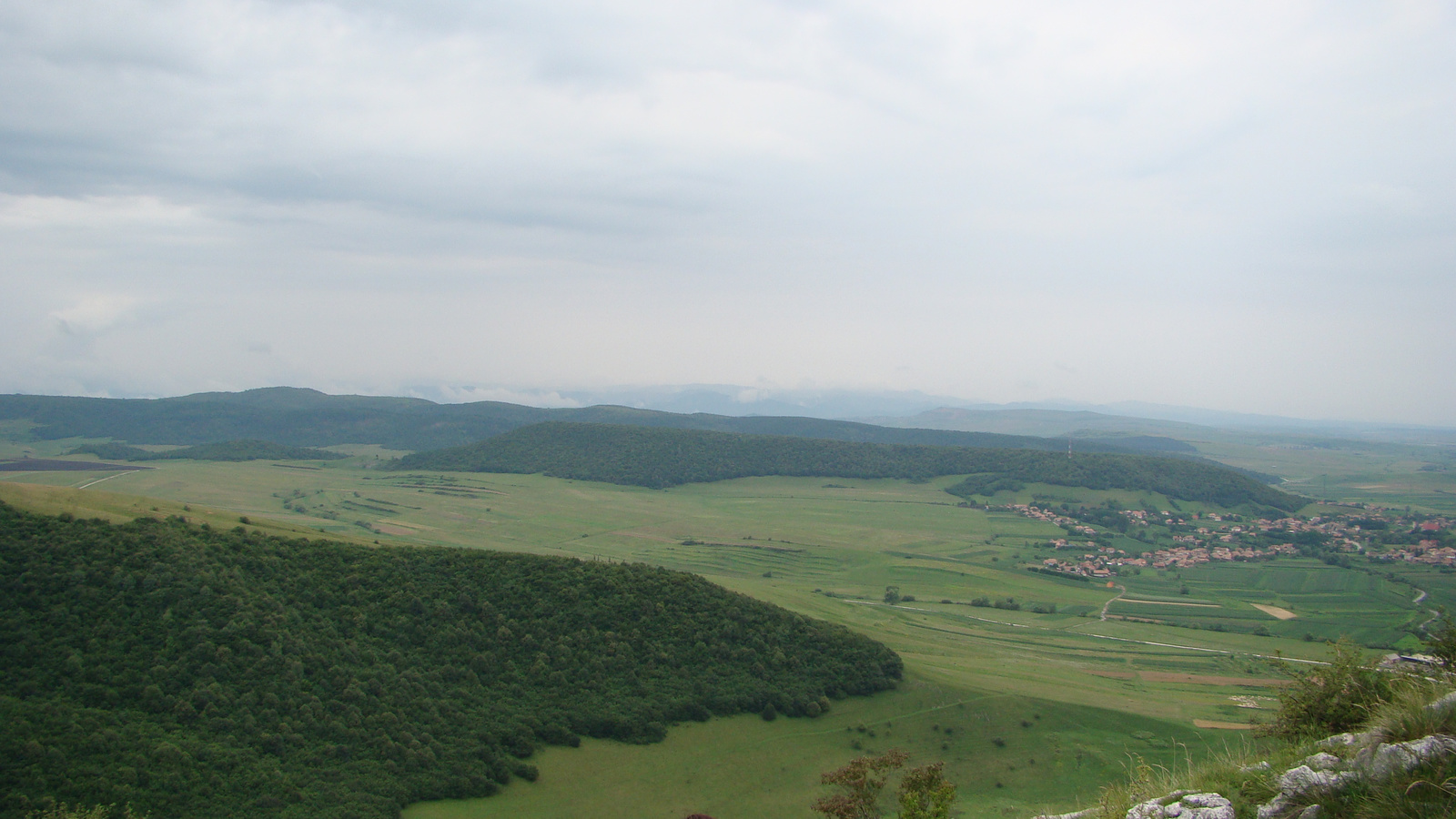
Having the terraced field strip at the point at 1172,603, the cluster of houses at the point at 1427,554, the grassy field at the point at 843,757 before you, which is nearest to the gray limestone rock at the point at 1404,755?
the grassy field at the point at 843,757

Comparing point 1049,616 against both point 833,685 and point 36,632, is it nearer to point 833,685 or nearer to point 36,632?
point 833,685

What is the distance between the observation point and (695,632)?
191 ft

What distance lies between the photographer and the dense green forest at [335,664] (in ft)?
115

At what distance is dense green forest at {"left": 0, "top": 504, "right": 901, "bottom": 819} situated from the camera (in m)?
35.0

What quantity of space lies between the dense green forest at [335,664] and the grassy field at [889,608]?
3.11 metres

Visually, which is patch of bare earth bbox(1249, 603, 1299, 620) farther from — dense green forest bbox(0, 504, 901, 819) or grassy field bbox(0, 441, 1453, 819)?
dense green forest bbox(0, 504, 901, 819)

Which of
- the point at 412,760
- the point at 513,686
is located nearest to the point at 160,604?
the point at 412,760

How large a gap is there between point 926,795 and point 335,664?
35948mm

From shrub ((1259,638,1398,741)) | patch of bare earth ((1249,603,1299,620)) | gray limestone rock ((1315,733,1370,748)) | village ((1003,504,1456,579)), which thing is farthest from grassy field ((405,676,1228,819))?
village ((1003,504,1456,579))

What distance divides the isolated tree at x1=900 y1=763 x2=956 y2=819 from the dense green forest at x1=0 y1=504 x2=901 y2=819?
24703mm

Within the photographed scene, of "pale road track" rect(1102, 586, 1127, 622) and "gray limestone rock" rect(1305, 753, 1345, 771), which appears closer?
"gray limestone rock" rect(1305, 753, 1345, 771)

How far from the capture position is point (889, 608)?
87062mm

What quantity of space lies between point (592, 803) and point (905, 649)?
3315cm

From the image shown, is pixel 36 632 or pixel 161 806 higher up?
pixel 36 632
